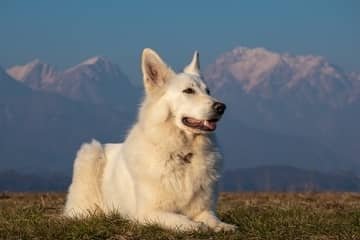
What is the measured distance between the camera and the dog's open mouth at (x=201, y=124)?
10.5 m

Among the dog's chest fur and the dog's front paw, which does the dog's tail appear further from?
the dog's front paw

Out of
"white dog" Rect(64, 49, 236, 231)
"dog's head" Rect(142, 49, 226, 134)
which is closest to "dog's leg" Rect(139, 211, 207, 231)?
"white dog" Rect(64, 49, 236, 231)

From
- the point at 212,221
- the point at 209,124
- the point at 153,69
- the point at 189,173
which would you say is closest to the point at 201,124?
the point at 209,124

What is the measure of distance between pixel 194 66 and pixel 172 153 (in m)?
1.54

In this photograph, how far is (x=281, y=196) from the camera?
794 inches

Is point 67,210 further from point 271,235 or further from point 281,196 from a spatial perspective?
point 281,196

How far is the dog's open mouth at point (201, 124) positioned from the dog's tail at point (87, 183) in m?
2.35

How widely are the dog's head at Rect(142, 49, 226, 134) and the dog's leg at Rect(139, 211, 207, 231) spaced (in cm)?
119

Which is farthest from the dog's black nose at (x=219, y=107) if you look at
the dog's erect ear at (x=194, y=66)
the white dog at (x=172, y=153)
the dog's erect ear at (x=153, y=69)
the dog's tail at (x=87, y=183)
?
the dog's tail at (x=87, y=183)

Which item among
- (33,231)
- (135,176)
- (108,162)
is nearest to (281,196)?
(108,162)

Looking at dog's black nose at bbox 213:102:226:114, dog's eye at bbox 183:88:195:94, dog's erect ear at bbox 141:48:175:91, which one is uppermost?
dog's erect ear at bbox 141:48:175:91

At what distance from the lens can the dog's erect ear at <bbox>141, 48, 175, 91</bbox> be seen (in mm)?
11062

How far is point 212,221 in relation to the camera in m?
10.3

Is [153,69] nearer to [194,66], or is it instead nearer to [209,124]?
[194,66]
